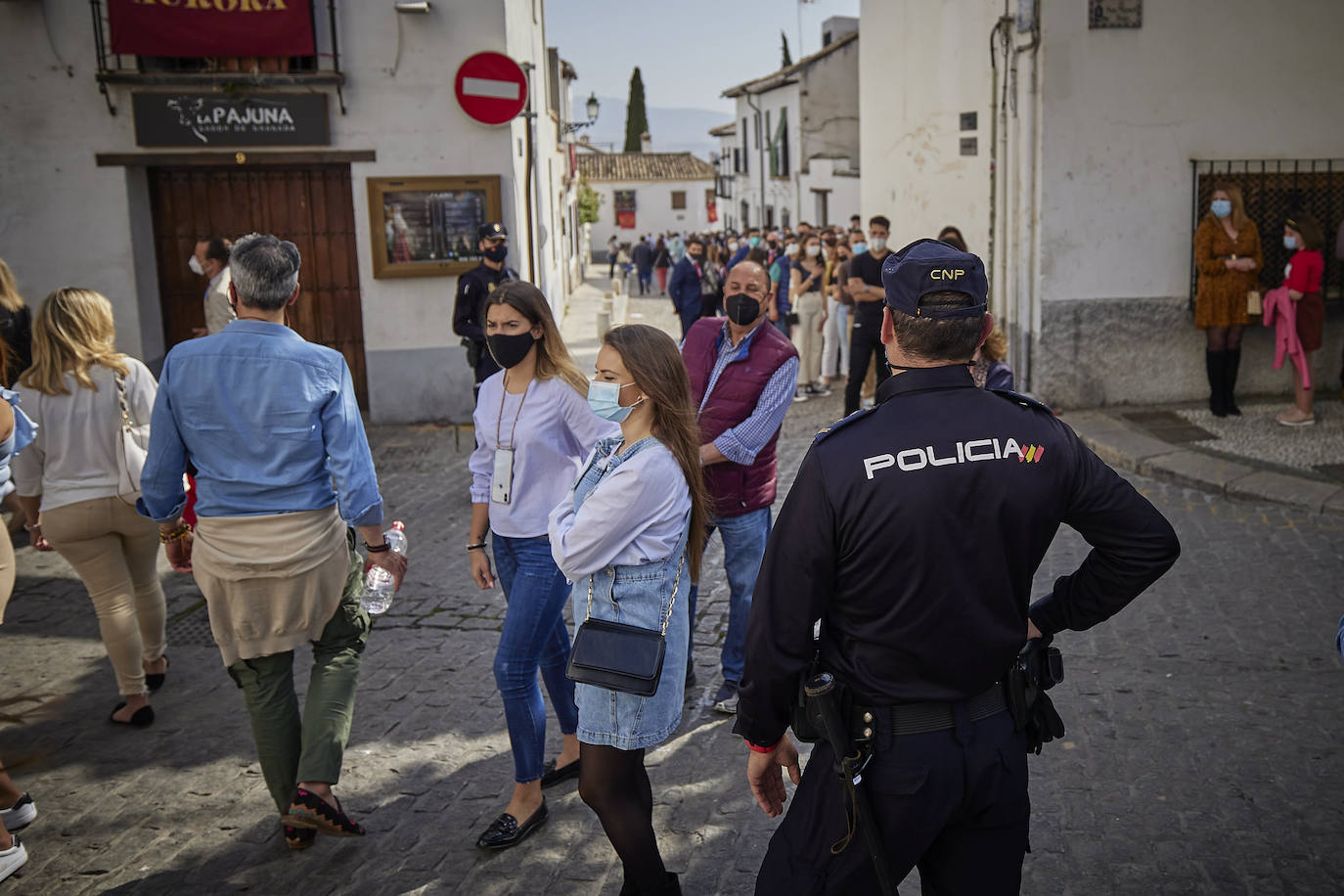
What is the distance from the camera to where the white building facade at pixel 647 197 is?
7044 centimetres

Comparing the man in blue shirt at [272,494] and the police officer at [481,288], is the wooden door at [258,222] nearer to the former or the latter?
the police officer at [481,288]

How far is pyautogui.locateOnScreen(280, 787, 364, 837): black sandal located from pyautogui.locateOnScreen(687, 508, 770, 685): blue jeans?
5.38ft

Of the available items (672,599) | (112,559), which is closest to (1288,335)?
(672,599)

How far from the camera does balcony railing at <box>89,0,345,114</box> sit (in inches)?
413

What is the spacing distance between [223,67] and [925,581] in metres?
10.2

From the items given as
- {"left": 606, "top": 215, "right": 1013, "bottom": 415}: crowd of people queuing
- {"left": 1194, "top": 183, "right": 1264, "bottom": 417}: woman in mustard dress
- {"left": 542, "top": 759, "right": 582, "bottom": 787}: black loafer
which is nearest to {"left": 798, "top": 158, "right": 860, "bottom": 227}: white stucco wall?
{"left": 606, "top": 215, "right": 1013, "bottom": 415}: crowd of people queuing

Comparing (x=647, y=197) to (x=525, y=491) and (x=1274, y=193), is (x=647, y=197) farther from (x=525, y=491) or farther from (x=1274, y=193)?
(x=525, y=491)

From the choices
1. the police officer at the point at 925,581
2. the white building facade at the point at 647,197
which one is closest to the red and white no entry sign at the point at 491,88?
the police officer at the point at 925,581

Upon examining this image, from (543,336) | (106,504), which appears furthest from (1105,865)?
(106,504)

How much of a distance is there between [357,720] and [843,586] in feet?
10.6

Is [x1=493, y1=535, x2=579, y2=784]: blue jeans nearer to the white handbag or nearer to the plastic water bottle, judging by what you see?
the plastic water bottle

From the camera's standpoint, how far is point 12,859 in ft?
13.1

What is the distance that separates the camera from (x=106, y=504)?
5.04 m

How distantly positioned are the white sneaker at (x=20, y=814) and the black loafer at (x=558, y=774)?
1818 mm
